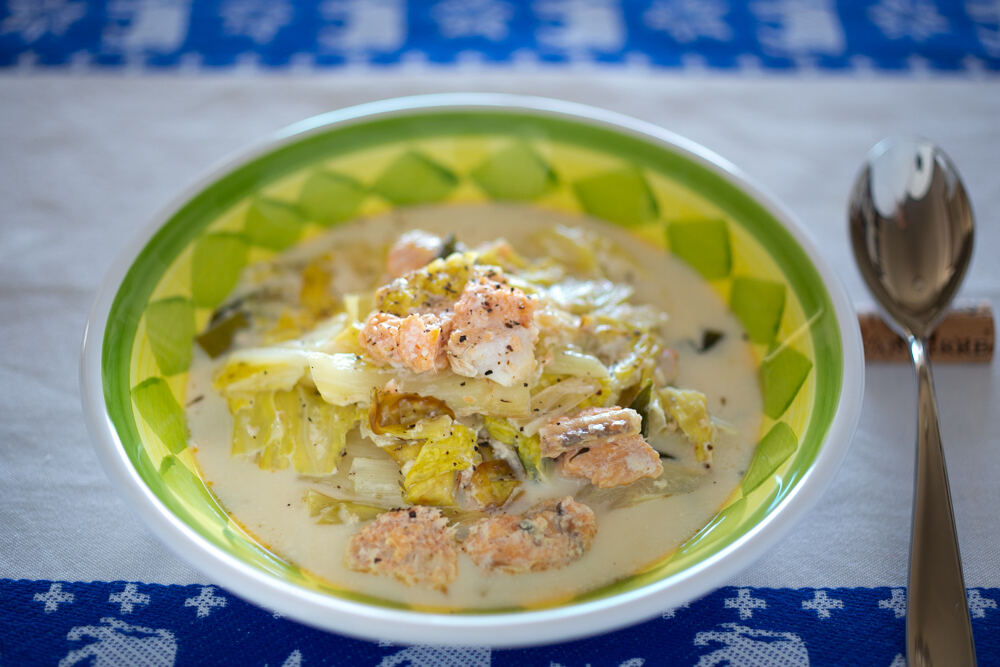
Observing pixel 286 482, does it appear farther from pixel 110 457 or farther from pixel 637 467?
pixel 637 467

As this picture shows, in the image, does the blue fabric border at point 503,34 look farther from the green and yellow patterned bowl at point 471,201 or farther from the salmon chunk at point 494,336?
the salmon chunk at point 494,336

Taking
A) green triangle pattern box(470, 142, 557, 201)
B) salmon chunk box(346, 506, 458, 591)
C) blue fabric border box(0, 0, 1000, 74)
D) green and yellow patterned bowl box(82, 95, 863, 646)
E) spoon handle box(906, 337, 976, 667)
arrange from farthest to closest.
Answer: blue fabric border box(0, 0, 1000, 74) → green triangle pattern box(470, 142, 557, 201) → salmon chunk box(346, 506, 458, 591) → spoon handle box(906, 337, 976, 667) → green and yellow patterned bowl box(82, 95, 863, 646)

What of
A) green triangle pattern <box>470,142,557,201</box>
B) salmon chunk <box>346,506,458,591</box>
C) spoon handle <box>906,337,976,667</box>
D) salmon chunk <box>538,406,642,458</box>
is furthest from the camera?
green triangle pattern <box>470,142,557,201</box>

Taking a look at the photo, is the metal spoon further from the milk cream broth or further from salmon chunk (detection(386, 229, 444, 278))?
salmon chunk (detection(386, 229, 444, 278))

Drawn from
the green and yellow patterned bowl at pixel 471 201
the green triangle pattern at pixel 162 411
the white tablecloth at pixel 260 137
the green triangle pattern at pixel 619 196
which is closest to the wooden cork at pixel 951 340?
the white tablecloth at pixel 260 137

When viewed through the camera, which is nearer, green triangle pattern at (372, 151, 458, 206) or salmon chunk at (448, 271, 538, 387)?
salmon chunk at (448, 271, 538, 387)

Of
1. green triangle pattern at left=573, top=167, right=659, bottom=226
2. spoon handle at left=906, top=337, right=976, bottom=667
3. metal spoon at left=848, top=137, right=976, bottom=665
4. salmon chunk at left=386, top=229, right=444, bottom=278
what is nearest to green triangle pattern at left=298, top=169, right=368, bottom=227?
salmon chunk at left=386, top=229, right=444, bottom=278

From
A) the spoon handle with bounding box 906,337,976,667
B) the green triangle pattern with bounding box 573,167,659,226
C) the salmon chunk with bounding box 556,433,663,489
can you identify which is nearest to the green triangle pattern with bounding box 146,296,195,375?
the salmon chunk with bounding box 556,433,663,489

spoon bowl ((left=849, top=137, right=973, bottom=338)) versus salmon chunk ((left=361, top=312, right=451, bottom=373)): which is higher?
spoon bowl ((left=849, top=137, right=973, bottom=338))

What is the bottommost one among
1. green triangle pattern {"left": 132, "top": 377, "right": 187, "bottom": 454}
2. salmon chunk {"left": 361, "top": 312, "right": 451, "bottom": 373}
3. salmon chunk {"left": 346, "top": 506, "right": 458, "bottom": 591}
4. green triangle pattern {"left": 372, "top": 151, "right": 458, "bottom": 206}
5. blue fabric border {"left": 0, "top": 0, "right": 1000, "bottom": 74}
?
salmon chunk {"left": 346, "top": 506, "right": 458, "bottom": 591}
